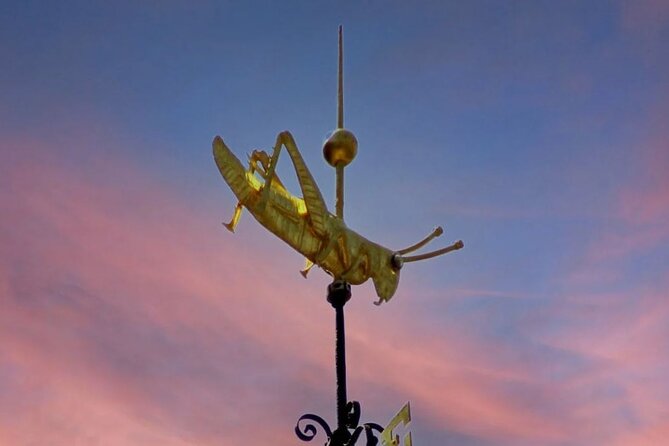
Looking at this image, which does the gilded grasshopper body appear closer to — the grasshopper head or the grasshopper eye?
the grasshopper head

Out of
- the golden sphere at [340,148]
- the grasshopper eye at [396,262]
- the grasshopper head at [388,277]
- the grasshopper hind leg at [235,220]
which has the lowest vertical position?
the grasshopper hind leg at [235,220]

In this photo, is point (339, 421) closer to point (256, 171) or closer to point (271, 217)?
point (271, 217)

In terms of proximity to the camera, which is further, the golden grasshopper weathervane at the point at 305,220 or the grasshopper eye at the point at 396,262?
the grasshopper eye at the point at 396,262

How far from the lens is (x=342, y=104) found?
8375 millimetres

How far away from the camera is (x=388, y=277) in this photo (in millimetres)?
7625

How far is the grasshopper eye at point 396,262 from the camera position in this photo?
7.68 m

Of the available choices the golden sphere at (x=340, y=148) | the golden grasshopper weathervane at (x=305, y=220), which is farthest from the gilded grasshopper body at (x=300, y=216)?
the golden sphere at (x=340, y=148)

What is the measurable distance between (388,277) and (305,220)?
1114 millimetres

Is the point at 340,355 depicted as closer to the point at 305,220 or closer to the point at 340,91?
the point at 305,220

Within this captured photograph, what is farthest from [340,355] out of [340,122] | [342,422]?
[340,122]

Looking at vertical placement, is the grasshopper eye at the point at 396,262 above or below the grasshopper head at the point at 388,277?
above

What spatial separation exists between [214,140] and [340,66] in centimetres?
230

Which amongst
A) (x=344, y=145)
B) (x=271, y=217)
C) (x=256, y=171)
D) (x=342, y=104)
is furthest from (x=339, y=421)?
(x=342, y=104)

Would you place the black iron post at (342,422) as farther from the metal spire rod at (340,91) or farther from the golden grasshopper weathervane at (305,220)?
the metal spire rod at (340,91)
